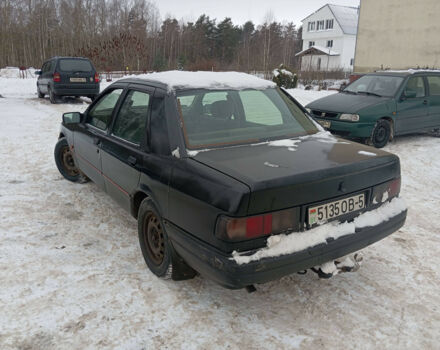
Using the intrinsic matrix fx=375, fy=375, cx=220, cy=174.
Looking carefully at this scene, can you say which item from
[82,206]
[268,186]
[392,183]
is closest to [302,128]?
[392,183]

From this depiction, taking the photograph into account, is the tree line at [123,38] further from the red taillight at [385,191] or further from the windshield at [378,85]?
the red taillight at [385,191]

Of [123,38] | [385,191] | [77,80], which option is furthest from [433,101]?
[123,38]

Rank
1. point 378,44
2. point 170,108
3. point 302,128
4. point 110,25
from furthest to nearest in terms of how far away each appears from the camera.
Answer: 1. point 110,25
2. point 378,44
3. point 302,128
4. point 170,108

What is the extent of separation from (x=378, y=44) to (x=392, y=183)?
3355 cm

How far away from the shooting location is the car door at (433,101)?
832 centimetres

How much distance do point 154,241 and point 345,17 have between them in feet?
194

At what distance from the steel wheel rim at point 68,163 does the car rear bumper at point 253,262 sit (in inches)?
130

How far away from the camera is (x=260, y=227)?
2262 mm

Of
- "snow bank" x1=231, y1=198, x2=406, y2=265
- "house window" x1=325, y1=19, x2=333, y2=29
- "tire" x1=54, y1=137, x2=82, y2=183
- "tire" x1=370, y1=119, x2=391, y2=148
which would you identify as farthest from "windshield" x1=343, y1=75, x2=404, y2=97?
"house window" x1=325, y1=19, x2=333, y2=29

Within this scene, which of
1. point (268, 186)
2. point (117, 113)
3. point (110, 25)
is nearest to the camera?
point (268, 186)

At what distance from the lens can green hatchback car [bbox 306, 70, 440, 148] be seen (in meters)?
7.34

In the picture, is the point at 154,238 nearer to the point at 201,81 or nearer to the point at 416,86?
the point at 201,81

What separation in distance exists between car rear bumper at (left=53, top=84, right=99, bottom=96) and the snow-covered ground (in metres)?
10.1

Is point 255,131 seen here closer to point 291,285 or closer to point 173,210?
point 173,210
